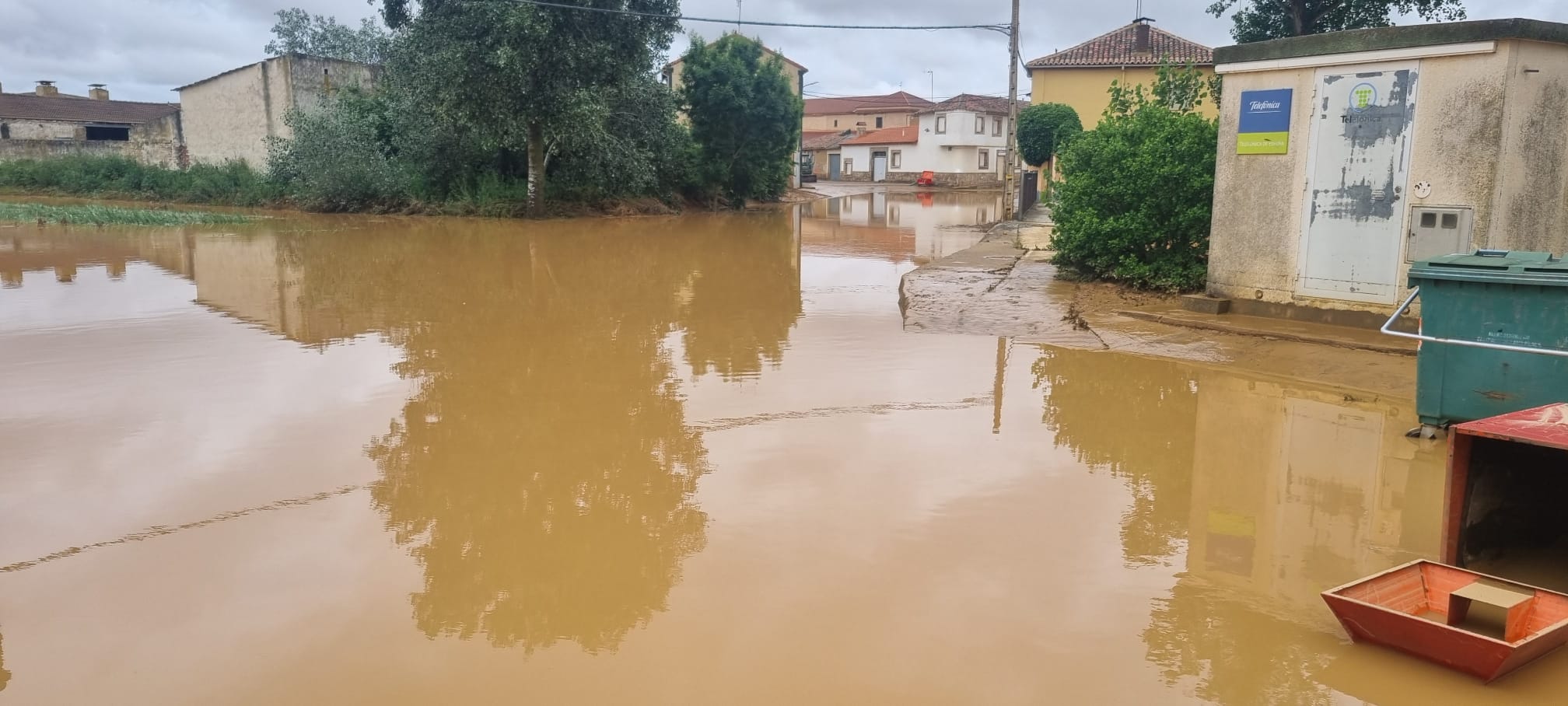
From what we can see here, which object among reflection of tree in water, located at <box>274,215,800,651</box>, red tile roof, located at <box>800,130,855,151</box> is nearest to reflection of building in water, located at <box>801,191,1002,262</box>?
reflection of tree in water, located at <box>274,215,800,651</box>

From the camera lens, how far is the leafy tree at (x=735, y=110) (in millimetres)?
36719

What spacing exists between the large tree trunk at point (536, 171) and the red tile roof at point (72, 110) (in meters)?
25.9

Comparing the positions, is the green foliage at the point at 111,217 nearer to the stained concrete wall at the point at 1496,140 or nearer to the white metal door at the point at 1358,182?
the white metal door at the point at 1358,182

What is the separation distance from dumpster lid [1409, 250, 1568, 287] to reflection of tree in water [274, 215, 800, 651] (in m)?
5.02

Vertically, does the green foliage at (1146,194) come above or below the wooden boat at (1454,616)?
above

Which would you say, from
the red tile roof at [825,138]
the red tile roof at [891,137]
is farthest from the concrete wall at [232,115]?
the red tile roof at [825,138]

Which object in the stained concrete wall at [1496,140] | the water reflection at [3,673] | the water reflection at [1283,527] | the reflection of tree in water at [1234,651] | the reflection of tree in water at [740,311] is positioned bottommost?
the water reflection at [3,673]

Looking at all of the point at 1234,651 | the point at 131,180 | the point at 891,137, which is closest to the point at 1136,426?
the point at 1234,651

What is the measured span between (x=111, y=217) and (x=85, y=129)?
1054 inches

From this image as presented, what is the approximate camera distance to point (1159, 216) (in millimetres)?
13250

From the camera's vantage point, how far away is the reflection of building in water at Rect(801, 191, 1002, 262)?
22.3 meters

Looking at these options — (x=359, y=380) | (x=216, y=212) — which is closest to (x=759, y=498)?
(x=359, y=380)

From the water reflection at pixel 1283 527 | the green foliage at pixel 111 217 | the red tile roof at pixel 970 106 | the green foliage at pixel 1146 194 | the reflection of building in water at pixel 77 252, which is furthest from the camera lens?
the red tile roof at pixel 970 106

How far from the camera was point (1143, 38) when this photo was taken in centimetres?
3978
